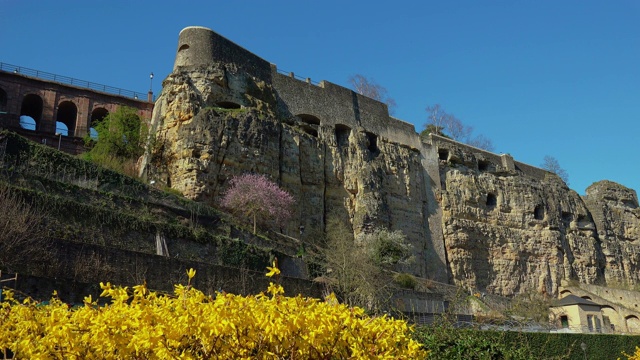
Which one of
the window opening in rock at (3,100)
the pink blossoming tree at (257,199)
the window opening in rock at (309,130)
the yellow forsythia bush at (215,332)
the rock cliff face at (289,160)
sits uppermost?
the window opening in rock at (3,100)

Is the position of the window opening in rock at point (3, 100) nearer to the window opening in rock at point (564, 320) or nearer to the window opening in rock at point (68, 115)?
the window opening in rock at point (68, 115)

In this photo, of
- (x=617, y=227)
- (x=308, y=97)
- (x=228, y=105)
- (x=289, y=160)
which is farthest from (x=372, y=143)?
(x=617, y=227)

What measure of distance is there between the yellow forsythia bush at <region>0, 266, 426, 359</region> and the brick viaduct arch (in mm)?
25726

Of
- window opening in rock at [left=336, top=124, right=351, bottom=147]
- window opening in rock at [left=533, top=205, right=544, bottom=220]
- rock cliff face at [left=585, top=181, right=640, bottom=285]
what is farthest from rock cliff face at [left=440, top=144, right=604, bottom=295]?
window opening in rock at [left=336, top=124, right=351, bottom=147]

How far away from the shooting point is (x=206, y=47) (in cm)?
2692

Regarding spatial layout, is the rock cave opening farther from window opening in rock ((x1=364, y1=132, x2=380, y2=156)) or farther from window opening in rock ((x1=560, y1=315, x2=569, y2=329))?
window opening in rock ((x1=560, y1=315, x2=569, y2=329))

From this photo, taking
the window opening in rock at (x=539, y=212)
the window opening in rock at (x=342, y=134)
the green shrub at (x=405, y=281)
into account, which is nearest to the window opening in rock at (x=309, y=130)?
the window opening in rock at (x=342, y=134)

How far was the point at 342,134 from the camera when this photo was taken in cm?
3100

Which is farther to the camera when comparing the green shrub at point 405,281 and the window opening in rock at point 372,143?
the window opening in rock at point 372,143

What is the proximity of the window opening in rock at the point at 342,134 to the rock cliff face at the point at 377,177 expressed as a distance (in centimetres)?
5

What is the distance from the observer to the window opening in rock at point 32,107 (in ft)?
97.0

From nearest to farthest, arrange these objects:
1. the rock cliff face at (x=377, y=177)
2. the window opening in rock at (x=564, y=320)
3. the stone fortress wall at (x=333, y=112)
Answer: the rock cliff face at (x=377, y=177) → the stone fortress wall at (x=333, y=112) → the window opening in rock at (x=564, y=320)

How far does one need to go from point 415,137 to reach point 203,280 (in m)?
21.2

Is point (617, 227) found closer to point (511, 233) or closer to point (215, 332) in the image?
point (511, 233)
